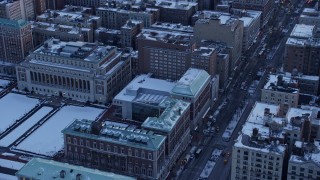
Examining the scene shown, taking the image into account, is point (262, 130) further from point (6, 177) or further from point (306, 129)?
point (6, 177)

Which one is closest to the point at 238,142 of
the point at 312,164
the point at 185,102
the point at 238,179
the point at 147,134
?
the point at 238,179

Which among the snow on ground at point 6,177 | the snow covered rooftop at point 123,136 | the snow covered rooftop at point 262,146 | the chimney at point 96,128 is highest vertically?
the snow covered rooftop at point 262,146

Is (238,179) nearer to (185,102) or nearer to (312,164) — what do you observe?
(312,164)

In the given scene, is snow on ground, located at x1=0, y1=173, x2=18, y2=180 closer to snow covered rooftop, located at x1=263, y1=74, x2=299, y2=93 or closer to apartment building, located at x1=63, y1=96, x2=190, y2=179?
apartment building, located at x1=63, y1=96, x2=190, y2=179

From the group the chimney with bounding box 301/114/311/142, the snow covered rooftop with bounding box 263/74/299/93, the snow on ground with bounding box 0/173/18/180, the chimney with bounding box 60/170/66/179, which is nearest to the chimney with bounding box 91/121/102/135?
the chimney with bounding box 60/170/66/179

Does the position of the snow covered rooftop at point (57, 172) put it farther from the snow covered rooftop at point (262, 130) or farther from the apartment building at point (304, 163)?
the apartment building at point (304, 163)

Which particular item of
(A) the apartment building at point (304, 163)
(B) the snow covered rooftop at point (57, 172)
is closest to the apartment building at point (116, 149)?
(B) the snow covered rooftop at point (57, 172)
